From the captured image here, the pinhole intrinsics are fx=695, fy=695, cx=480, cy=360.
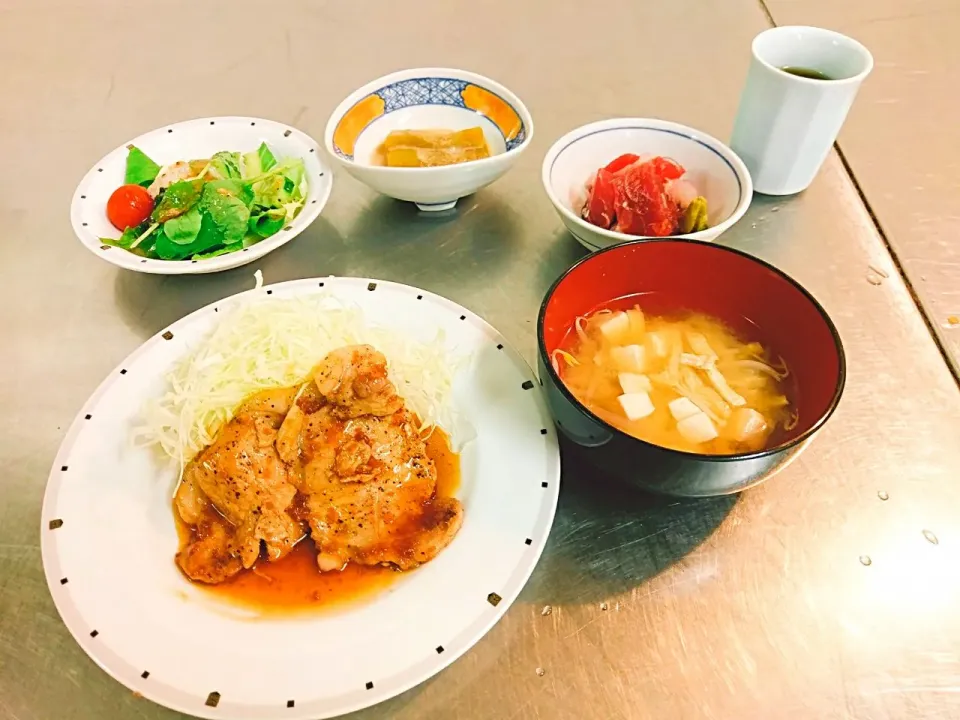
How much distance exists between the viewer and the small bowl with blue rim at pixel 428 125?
6.95ft

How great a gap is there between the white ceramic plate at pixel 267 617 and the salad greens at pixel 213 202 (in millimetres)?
481

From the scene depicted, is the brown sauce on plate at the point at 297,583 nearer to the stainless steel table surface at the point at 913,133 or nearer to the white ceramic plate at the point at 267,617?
the white ceramic plate at the point at 267,617

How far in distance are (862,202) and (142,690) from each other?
103 inches

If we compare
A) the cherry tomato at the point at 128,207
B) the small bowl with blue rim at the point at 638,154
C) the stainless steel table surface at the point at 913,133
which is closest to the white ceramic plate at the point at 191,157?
the cherry tomato at the point at 128,207

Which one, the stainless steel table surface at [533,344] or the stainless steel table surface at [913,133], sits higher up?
the stainless steel table surface at [913,133]

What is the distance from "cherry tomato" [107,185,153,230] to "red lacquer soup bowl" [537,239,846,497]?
4.55 feet

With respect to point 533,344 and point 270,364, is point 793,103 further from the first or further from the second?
point 270,364

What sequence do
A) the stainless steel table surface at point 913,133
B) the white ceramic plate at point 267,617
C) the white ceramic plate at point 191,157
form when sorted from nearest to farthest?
the white ceramic plate at point 267,617, the white ceramic plate at point 191,157, the stainless steel table surface at point 913,133

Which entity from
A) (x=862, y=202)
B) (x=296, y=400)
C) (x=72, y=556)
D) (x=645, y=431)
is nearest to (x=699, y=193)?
(x=862, y=202)

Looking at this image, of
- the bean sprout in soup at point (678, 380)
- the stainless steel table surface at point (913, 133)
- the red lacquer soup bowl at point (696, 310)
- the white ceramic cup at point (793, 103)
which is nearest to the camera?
the red lacquer soup bowl at point (696, 310)

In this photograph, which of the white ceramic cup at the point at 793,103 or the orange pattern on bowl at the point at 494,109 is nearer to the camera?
the white ceramic cup at the point at 793,103

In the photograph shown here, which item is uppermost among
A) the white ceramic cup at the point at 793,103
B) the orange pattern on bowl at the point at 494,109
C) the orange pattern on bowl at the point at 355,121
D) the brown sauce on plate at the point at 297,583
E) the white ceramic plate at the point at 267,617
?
the white ceramic cup at the point at 793,103

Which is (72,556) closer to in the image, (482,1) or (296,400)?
(296,400)

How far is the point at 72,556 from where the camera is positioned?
1.41m
